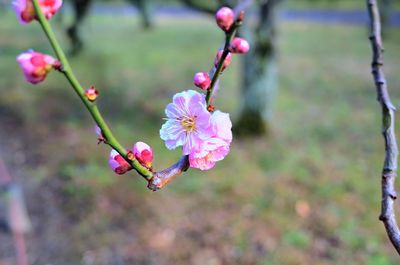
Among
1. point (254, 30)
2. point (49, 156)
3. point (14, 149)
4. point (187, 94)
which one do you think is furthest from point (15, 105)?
point (187, 94)

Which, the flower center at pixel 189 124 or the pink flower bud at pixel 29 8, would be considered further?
the flower center at pixel 189 124

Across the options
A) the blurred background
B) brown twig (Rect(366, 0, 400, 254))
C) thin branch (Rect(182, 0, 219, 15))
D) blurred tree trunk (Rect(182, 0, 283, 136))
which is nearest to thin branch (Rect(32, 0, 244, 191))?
brown twig (Rect(366, 0, 400, 254))

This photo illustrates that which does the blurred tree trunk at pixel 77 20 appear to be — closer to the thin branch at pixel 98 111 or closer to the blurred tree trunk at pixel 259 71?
the blurred tree trunk at pixel 259 71

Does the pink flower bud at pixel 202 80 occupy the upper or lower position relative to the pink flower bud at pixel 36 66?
lower

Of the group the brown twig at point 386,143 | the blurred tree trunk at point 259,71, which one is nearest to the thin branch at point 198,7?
the blurred tree trunk at point 259,71

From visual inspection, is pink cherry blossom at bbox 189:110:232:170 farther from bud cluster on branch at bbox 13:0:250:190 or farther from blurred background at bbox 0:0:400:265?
blurred background at bbox 0:0:400:265

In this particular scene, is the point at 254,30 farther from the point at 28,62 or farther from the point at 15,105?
the point at 28,62
